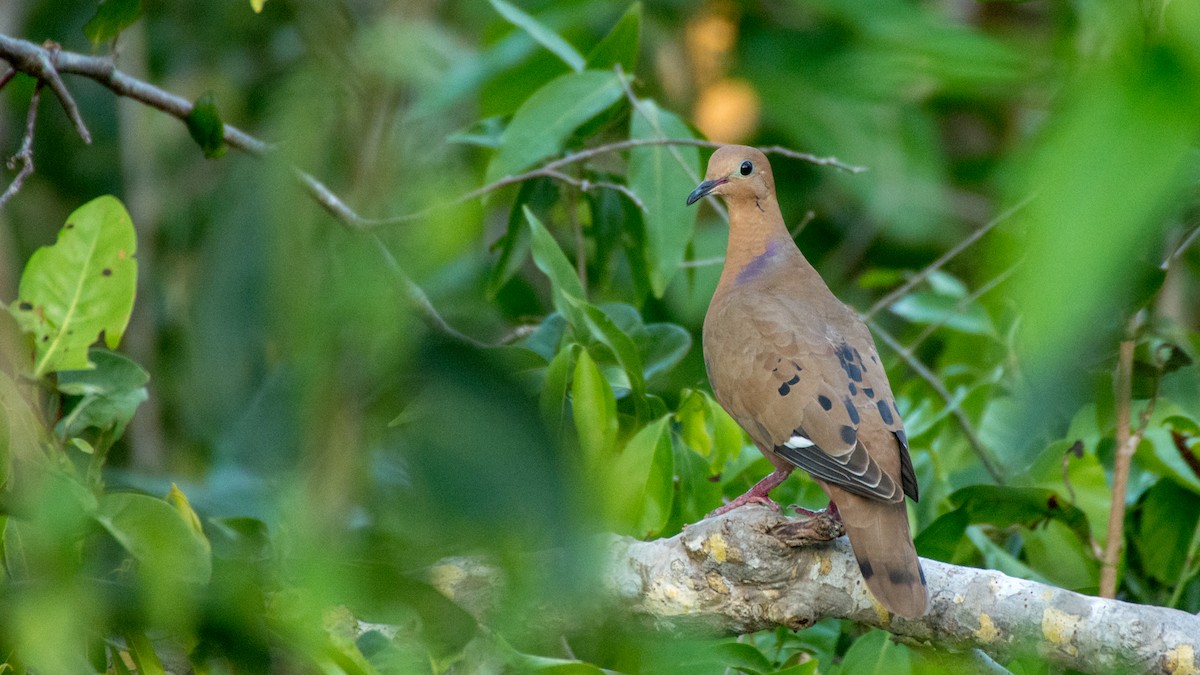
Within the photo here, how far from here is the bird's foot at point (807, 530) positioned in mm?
1960

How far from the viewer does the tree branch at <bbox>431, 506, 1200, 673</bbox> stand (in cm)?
173

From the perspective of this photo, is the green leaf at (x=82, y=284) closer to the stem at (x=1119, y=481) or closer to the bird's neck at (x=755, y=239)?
the bird's neck at (x=755, y=239)

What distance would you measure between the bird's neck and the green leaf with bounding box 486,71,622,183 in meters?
0.42

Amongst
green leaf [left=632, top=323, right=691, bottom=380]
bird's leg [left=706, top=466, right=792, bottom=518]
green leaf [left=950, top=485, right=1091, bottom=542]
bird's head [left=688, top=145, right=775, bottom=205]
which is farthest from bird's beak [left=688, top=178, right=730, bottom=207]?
green leaf [left=950, top=485, right=1091, bottom=542]

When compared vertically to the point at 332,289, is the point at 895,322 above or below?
below

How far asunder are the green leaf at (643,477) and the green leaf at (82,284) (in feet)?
2.92

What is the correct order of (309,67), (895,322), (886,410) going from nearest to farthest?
(309,67), (886,410), (895,322)

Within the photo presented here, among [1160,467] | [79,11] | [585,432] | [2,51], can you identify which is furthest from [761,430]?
[79,11]

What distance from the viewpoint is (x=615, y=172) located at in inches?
131

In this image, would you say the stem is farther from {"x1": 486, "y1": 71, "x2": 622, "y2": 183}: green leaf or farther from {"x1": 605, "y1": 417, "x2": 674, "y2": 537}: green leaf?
{"x1": 486, "y1": 71, "x2": 622, "y2": 183}: green leaf

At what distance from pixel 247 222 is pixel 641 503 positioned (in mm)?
1585

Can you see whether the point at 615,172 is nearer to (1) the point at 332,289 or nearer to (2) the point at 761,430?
(2) the point at 761,430

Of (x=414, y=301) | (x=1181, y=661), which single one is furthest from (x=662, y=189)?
(x=414, y=301)

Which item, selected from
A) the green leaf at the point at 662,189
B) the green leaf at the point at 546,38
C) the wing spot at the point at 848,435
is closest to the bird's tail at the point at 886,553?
the wing spot at the point at 848,435
